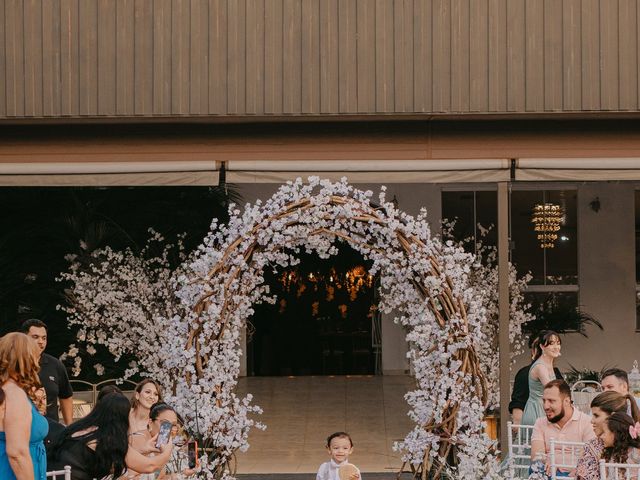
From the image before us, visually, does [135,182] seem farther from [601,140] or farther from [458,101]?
[601,140]

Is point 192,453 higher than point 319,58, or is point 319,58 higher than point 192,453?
point 319,58

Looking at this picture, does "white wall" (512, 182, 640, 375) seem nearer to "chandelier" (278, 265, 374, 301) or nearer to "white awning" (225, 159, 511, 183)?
"chandelier" (278, 265, 374, 301)

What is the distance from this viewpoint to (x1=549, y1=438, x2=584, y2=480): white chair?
682 centimetres

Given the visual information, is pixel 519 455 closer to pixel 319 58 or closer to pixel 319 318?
pixel 319 58

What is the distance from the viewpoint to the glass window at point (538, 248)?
16.1m

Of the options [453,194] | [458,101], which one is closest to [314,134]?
[458,101]

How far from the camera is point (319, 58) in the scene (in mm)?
10148

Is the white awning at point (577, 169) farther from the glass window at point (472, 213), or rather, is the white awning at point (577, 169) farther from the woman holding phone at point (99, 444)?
the glass window at point (472, 213)

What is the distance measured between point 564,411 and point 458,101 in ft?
12.4

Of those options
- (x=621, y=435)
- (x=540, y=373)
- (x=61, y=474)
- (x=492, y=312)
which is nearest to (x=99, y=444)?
(x=61, y=474)

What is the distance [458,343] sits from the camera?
26.9ft

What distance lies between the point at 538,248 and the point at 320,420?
451cm

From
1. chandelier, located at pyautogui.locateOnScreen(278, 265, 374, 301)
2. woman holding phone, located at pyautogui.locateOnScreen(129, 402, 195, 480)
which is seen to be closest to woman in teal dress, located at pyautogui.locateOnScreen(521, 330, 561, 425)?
woman holding phone, located at pyautogui.locateOnScreen(129, 402, 195, 480)

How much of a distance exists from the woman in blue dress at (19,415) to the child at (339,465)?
92.4 inches
